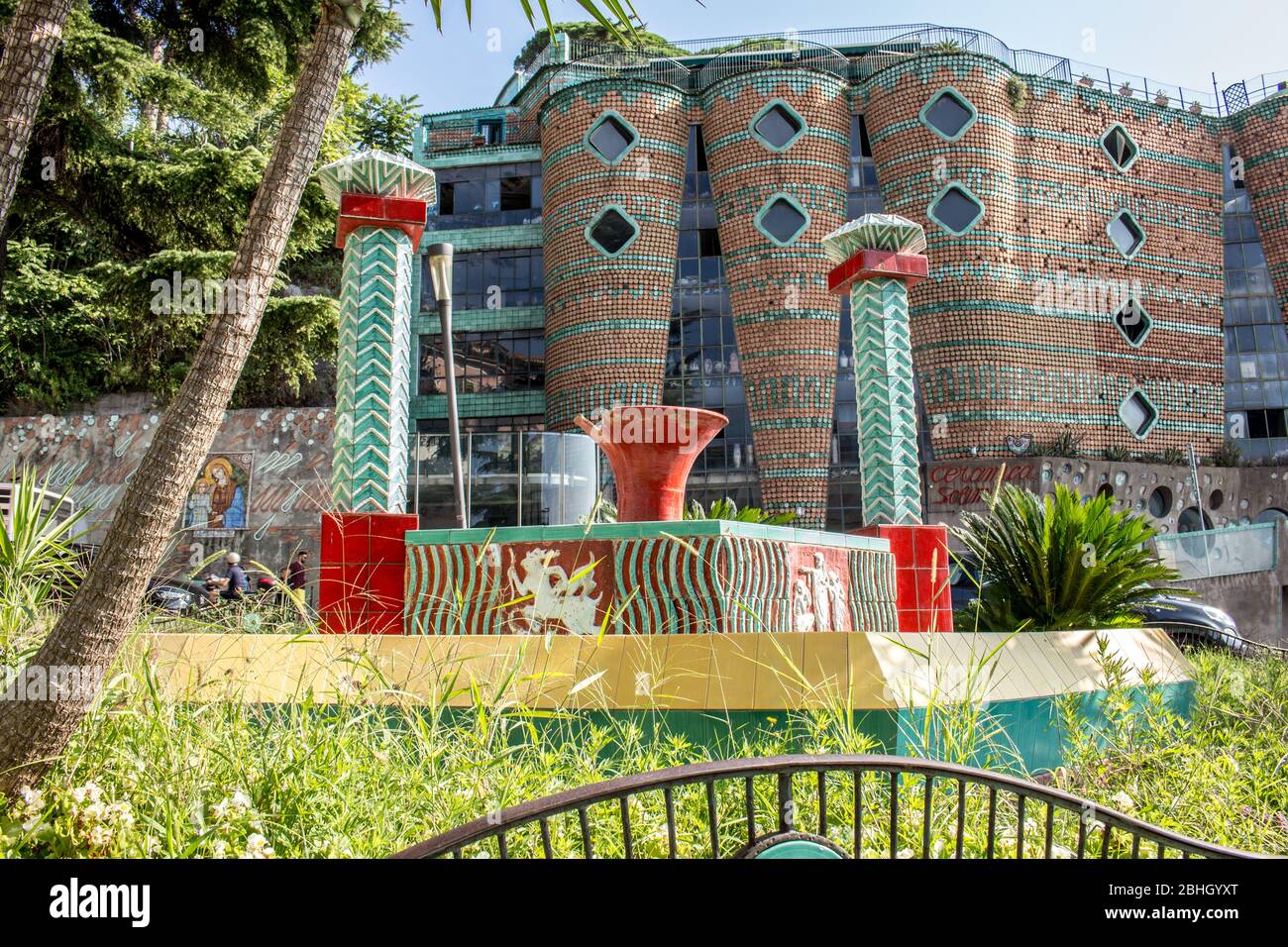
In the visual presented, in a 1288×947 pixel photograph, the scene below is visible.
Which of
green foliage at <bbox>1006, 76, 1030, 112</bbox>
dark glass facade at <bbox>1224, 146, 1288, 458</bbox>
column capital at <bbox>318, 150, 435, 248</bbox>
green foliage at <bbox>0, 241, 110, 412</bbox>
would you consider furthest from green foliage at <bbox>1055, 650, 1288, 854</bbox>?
dark glass facade at <bbox>1224, 146, 1288, 458</bbox>

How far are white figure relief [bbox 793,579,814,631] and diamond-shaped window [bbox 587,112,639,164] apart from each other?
2356 centimetres

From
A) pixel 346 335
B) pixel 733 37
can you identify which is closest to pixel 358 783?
pixel 346 335

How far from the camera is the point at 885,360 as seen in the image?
31.4ft

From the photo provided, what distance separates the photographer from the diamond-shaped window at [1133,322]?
2872 centimetres

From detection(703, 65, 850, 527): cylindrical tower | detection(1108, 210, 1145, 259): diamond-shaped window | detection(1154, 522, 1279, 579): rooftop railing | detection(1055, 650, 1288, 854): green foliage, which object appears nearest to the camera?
detection(1055, 650, 1288, 854): green foliage

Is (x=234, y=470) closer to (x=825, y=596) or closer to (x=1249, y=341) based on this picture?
(x=825, y=596)

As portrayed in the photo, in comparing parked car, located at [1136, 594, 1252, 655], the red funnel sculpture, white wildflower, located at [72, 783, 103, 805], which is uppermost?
the red funnel sculpture

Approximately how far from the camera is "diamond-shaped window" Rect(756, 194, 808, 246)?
27.5 m

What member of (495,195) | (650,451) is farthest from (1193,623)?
(495,195)

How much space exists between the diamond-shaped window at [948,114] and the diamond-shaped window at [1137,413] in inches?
364

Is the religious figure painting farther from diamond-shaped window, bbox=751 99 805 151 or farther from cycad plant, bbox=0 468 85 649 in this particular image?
diamond-shaped window, bbox=751 99 805 151

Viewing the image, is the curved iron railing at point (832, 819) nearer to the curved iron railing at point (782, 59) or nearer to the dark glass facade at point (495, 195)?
the curved iron railing at point (782, 59)
